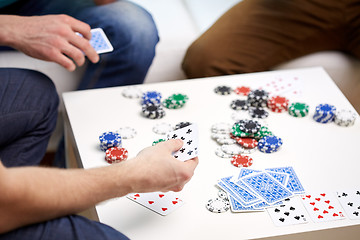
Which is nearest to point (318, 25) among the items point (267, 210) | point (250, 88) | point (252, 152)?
point (250, 88)

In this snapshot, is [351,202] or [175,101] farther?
[175,101]

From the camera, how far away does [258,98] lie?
1662 millimetres

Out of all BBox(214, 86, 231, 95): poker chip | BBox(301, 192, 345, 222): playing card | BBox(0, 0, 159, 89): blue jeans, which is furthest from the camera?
BBox(0, 0, 159, 89): blue jeans

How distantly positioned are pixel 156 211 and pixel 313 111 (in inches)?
27.0

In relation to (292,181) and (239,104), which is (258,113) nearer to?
(239,104)

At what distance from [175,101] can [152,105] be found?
8 centimetres

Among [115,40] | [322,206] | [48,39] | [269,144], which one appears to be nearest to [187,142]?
[269,144]

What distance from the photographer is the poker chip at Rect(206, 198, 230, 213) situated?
1261mm

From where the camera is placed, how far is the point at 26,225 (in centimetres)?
106

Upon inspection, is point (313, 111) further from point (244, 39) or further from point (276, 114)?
point (244, 39)

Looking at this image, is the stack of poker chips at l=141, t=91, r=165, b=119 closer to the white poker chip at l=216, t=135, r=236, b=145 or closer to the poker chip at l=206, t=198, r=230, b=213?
the white poker chip at l=216, t=135, r=236, b=145

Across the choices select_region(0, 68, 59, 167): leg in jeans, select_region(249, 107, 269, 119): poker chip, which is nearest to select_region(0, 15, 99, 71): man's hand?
select_region(0, 68, 59, 167): leg in jeans

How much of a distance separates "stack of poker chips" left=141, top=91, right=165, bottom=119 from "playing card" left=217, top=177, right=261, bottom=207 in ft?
1.16

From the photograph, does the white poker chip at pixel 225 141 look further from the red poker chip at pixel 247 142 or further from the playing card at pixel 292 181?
the playing card at pixel 292 181
